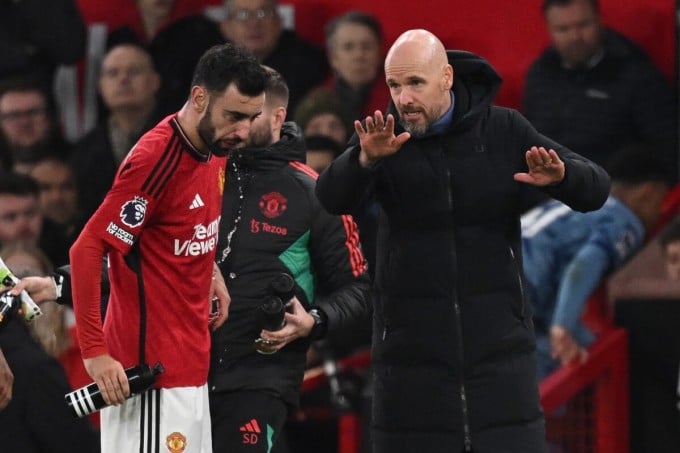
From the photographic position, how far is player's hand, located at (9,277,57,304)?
5.53 meters

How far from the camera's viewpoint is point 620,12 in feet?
29.1

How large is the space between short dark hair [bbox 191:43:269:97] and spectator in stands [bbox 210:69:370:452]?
59 centimetres

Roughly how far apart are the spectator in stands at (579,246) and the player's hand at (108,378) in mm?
2481

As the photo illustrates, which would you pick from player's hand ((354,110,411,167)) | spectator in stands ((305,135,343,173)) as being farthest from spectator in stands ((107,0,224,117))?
player's hand ((354,110,411,167))

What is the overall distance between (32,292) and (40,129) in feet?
13.1

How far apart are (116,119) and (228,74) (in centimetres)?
411

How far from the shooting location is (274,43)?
359 inches

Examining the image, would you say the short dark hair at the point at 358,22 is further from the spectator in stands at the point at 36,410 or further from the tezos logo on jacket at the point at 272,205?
the spectator in stands at the point at 36,410

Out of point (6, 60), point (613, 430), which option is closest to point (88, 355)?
point (613, 430)

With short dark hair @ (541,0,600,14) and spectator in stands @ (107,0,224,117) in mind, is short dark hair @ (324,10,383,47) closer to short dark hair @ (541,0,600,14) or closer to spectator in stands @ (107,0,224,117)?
spectator in stands @ (107,0,224,117)

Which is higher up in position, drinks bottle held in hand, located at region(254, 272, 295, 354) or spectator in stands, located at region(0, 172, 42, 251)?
drinks bottle held in hand, located at region(254, 272, 295, 354)

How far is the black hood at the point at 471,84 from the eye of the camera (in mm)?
5379

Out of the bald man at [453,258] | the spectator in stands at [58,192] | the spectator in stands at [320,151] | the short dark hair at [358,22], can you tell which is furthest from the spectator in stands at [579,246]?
the spectator in stands at [58,192]

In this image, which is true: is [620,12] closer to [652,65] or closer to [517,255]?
[652,65]
